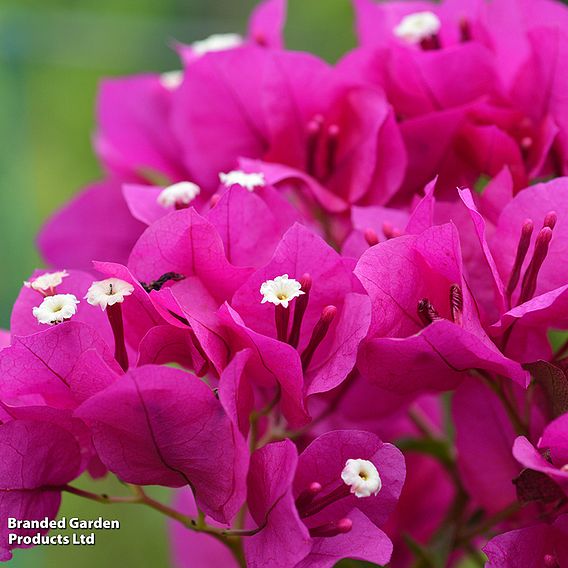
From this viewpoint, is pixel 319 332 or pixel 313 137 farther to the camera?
pixel 313 137

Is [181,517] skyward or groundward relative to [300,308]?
groundward

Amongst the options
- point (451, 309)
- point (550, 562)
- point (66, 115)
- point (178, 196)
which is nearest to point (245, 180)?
point (178, 196)

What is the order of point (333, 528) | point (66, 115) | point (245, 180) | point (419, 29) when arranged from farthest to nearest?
1. point (66, 115)
2. point (419, 29)
3. point (245, 180)
4. point (333, 528)

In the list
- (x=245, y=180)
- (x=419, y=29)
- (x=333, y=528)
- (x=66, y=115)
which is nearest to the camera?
(x=333, y=528)

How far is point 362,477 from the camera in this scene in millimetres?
418

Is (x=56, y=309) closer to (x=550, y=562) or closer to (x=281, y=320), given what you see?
(x=281, y=320)

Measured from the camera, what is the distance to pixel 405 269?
45 cm

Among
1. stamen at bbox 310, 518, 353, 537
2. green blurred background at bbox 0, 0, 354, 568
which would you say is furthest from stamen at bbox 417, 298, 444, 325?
green blurred background at bbox 0, 0, 354, 568

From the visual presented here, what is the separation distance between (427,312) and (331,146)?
20 cm

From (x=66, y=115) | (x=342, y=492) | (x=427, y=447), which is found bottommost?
(x=66, y=115)


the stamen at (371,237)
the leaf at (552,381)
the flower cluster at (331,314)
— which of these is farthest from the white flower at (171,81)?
the leaf at (552,381)

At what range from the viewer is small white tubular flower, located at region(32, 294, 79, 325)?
1.47 ft

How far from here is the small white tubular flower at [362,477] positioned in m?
0.41

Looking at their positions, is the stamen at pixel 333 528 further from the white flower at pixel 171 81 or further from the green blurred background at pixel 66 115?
the green blurred background at pixel 66 115
